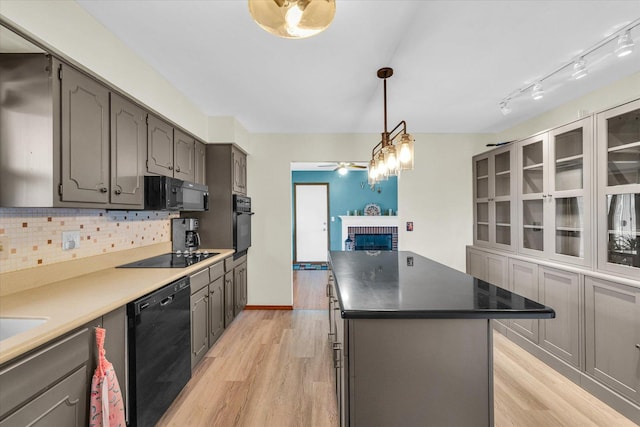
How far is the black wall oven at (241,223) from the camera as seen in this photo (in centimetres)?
346

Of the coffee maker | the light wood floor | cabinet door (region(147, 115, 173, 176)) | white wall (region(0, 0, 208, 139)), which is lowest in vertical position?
the light wood floor

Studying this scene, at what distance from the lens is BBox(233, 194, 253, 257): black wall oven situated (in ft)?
11.3

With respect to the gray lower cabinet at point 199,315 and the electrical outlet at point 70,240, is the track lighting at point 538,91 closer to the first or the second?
the gray lower cabinet at point 199,315

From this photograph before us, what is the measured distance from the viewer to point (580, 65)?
2.06m

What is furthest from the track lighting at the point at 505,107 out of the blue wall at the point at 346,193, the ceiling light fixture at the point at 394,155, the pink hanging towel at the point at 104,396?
the blue wall at the point at 346,193

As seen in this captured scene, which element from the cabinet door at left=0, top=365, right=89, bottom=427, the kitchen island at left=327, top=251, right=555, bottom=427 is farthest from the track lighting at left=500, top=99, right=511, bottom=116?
the cabinet door at left=0, top=365, right=89, bottom=427

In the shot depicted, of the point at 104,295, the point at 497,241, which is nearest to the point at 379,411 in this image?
the point at 104,295

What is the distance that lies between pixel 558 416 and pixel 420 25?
2744mm

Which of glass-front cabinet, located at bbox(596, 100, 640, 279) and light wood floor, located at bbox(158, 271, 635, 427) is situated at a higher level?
glass-front cabinet, located at bbox(596, 100, 640, 279)

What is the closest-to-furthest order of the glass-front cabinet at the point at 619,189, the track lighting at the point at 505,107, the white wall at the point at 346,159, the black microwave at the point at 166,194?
the glass-front cabinet at the point at 619,189, the black microwave at the point at 166,194, the track lighting at the point at 505,107, the white wall at the point at 346,159

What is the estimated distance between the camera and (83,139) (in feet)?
5.46

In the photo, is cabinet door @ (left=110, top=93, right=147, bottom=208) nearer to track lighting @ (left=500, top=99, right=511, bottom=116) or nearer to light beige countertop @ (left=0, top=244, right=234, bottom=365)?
light beige countertop @ (left=0, top=244, right=234, bottom=365)

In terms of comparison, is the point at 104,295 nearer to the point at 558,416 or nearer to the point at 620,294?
the point at 558,416

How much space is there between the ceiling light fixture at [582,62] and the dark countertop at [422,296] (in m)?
1.68
